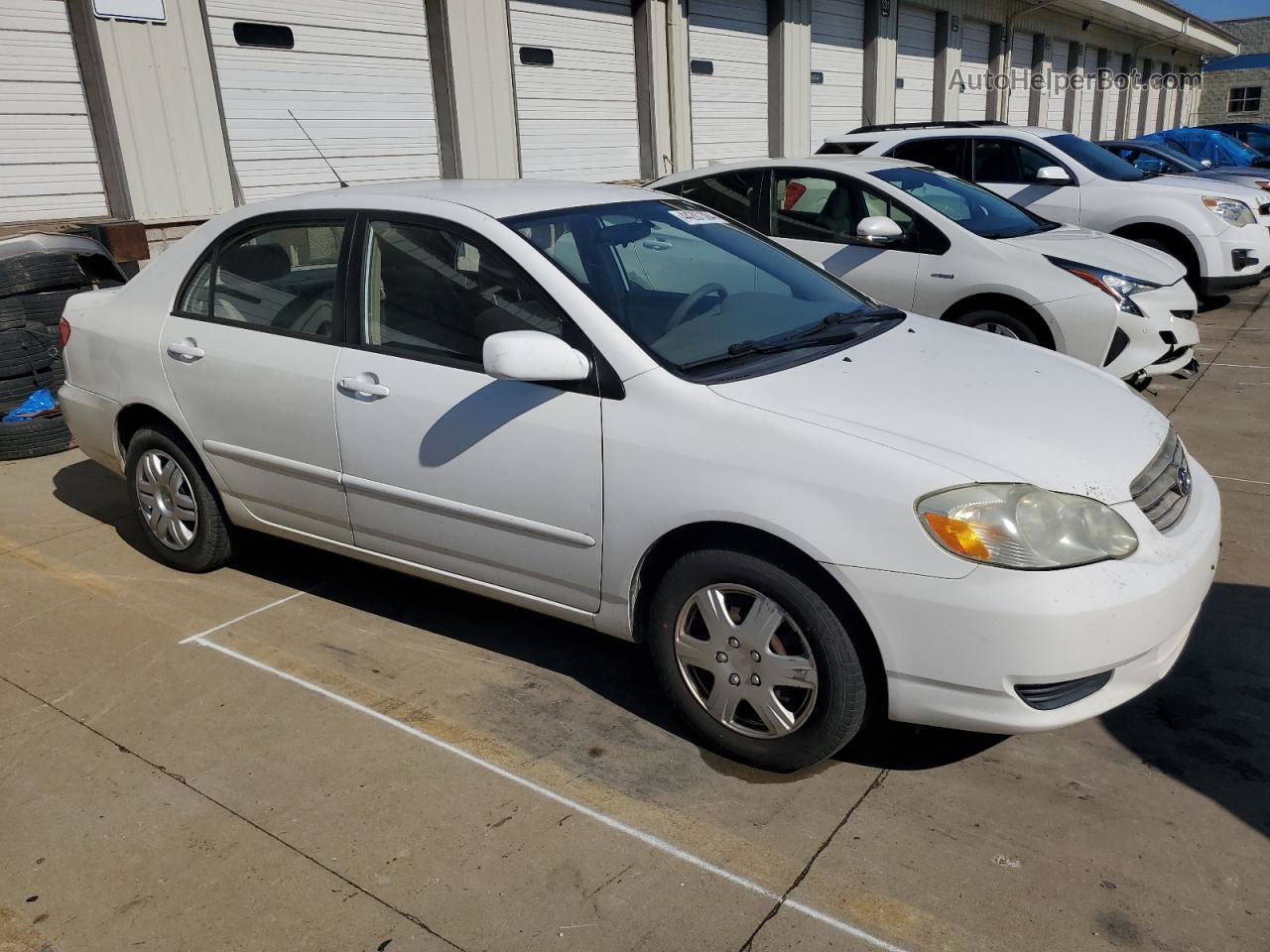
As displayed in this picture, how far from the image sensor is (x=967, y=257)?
21.4 feet

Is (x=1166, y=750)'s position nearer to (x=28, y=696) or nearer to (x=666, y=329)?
(x=666, y=329)

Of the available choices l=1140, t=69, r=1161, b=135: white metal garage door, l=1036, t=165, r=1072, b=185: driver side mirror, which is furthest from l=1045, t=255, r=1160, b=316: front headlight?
l=1140, t=69, r=1161, b=135: white metal garage door

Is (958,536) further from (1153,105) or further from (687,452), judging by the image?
(1153,105)

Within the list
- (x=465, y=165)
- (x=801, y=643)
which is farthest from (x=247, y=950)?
(x=465, y=165)

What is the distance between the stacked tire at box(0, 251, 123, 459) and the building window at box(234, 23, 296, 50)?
2823 millimetres

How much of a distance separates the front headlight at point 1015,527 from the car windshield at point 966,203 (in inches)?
172

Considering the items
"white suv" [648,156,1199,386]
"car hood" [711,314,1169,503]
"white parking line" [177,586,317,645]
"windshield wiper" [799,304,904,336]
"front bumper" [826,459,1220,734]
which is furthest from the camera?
"white suv" [648,156,1199,386]

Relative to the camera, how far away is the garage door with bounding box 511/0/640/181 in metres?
11.2

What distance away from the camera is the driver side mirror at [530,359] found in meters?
3.10

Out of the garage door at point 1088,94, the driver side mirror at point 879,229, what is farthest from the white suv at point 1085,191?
the garage door at point 1088,94

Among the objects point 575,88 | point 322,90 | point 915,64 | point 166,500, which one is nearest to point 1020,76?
point 915,64

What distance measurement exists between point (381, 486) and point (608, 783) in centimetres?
131

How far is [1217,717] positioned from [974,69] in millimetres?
21440

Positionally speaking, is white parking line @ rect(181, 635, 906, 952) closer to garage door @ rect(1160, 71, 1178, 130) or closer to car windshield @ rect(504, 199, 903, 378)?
car windshield @ rect(504, 199, 903, 378)
